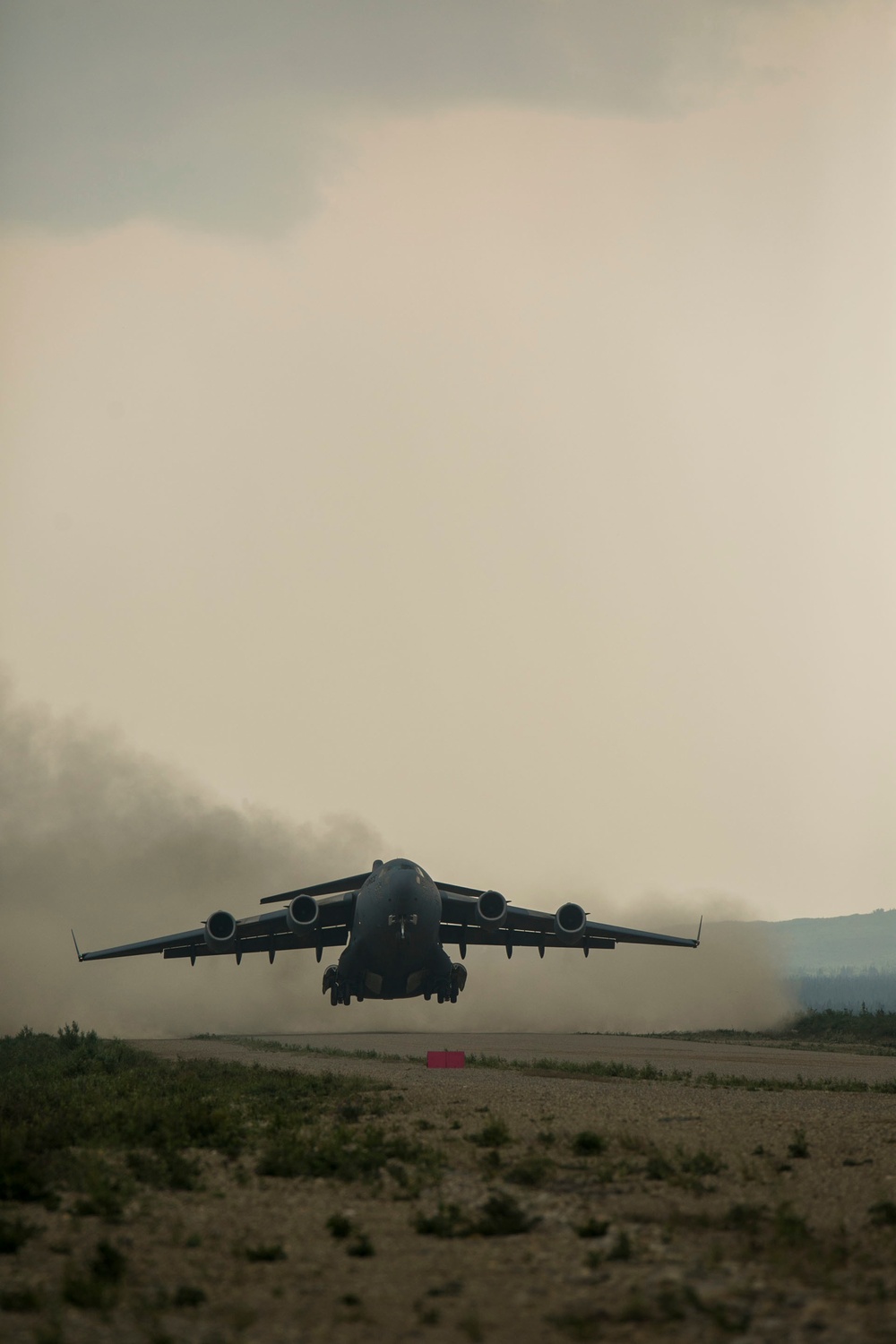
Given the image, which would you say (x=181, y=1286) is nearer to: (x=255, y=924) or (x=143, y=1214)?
(x=143, y=1214)

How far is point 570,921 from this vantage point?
134 feet

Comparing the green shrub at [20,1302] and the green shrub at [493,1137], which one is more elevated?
the green shrub at [20,1302]

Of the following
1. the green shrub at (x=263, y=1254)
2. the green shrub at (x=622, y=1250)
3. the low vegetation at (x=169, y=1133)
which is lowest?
the low vegetation at (x=169, y=1133)

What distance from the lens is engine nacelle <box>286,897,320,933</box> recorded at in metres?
39.9

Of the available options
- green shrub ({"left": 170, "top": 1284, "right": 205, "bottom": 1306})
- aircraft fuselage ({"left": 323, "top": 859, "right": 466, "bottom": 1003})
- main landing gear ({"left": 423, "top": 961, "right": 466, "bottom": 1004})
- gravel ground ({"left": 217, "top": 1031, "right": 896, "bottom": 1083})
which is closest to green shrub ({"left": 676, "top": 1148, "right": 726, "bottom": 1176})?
green shrub ({"left": 170, "top": 1284, "right": 205, "bottom": 1306})

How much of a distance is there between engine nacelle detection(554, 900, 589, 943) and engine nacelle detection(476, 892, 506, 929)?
201 centimetres

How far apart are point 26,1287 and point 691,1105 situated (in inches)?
523

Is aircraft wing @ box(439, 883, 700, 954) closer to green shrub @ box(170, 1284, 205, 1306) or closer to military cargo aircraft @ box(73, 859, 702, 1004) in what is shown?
military cargo aircraft @ box(73, 859, 702, 1004)

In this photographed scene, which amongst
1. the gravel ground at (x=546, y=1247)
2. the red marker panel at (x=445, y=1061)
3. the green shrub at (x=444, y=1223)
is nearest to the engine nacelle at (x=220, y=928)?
the red marker panel at (x=445, y=1061)

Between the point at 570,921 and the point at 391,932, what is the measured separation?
22.7 feet

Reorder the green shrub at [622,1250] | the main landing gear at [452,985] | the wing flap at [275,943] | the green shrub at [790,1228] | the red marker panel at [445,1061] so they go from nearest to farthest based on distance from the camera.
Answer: the green shrub at [622,1250], the green shrub at [790,1228], the red marker panel at [445,1061], the main landing gear at [452,985], the wing flap at [275,943]

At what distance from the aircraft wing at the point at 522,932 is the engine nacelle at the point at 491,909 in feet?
7.61

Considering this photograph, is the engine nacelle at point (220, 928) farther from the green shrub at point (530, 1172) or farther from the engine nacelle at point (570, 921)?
the green shrub at point (530, 1172)

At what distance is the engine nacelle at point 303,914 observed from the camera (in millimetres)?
39875
